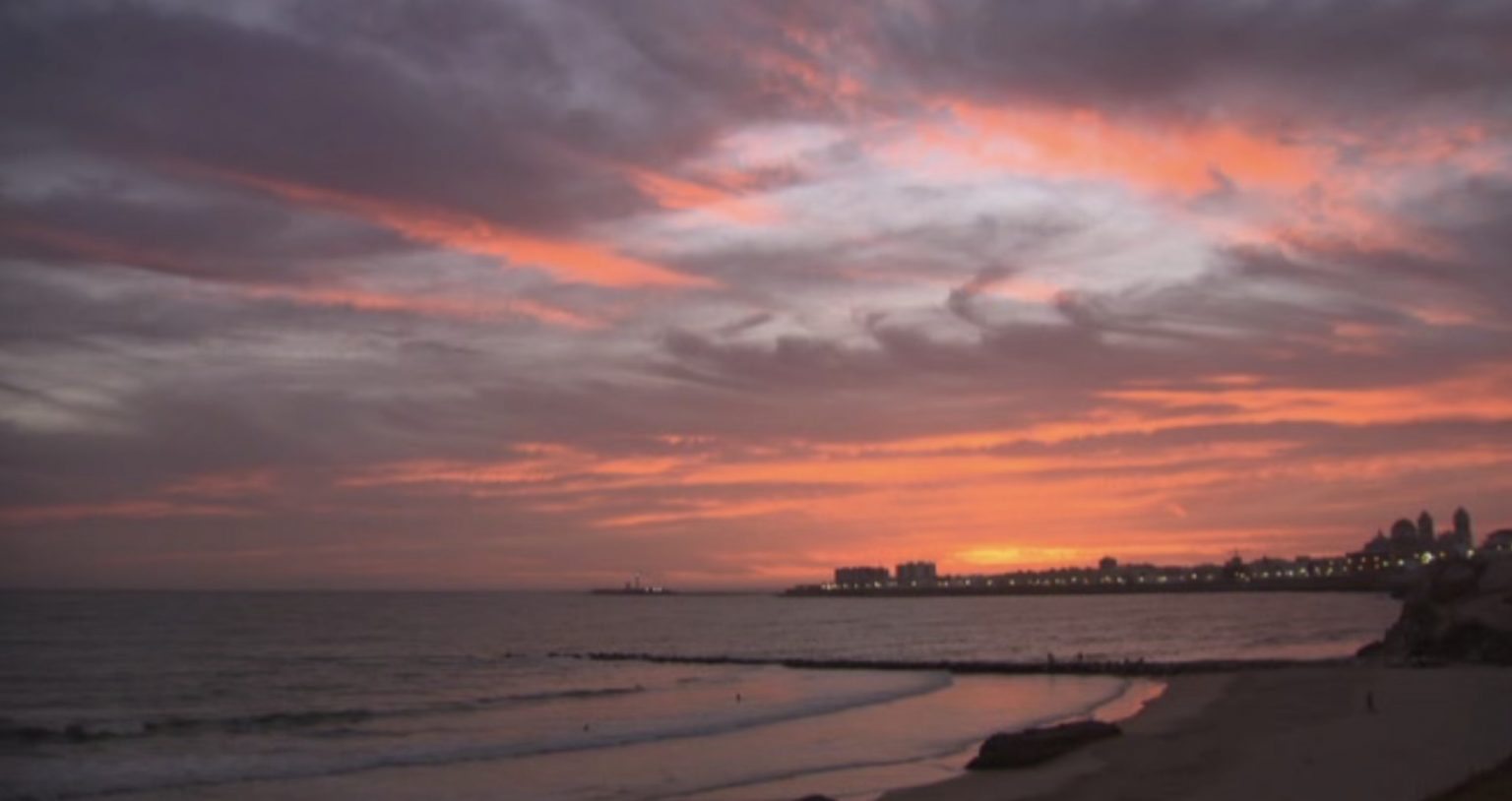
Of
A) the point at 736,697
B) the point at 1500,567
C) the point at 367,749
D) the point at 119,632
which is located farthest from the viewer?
the point at 119,632

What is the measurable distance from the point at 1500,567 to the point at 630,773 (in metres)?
53.1

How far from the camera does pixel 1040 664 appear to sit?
69.4m

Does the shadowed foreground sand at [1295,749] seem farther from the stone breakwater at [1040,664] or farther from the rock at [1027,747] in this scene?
the stone breakwater at [1040,664]

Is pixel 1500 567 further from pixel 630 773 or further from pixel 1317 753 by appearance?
pixel 630 773

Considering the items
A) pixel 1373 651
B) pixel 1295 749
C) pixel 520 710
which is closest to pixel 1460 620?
pixel 1373 651

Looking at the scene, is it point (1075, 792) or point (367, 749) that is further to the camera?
point (367, 749)

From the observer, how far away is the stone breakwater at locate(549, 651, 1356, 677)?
60.8 metres

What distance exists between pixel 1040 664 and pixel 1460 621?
22.2m

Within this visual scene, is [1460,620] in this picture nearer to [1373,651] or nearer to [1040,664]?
[1373,651]

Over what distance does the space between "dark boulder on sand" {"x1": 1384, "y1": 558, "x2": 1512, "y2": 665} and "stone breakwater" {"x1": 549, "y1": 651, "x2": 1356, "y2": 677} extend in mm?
3277

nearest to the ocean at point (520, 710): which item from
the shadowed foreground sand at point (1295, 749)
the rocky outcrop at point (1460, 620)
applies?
the shadowed foreground sand at point (1295, 749)

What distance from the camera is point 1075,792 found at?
26438mm

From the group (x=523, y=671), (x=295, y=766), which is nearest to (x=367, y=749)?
(x=295, y=766)

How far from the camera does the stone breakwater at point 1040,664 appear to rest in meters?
60.8
